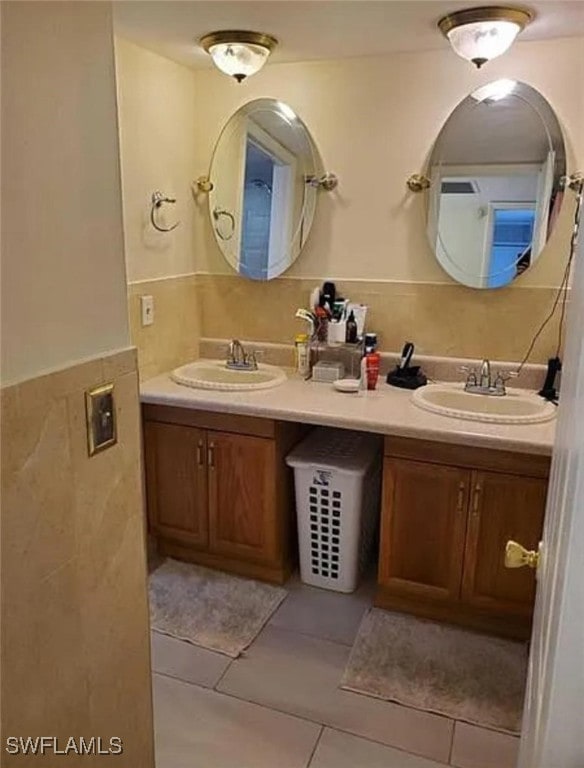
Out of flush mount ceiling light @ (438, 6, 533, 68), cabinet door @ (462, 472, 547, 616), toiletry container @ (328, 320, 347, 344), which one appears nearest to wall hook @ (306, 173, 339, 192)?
toiletry container @ (328, 320, 347, 344)

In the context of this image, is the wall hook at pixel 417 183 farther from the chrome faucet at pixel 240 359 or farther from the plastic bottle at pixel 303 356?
the chrome faucet at pixel 240 359

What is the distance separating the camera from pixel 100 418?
1099 millimetres

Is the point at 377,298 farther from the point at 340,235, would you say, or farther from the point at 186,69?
the point at 186,69

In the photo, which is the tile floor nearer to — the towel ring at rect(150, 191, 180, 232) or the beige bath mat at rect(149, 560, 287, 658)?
the beige bath mat at rect(149, 560, 287, 658)

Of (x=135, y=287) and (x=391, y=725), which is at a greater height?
(x=135, y=287)

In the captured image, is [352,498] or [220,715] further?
[352,498]

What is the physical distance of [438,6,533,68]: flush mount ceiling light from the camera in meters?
1.93

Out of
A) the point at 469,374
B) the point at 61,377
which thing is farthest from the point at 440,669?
the point at 61,377

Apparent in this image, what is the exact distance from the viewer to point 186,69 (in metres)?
2.67

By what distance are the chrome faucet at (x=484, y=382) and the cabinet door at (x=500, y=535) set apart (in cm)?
46

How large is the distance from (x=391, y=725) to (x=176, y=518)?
1214 mm

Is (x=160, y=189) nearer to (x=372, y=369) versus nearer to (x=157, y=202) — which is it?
(x=157, y=202)

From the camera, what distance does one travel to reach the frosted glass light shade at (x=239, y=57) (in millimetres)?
2217

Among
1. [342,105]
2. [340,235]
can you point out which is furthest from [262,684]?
[342,105]
